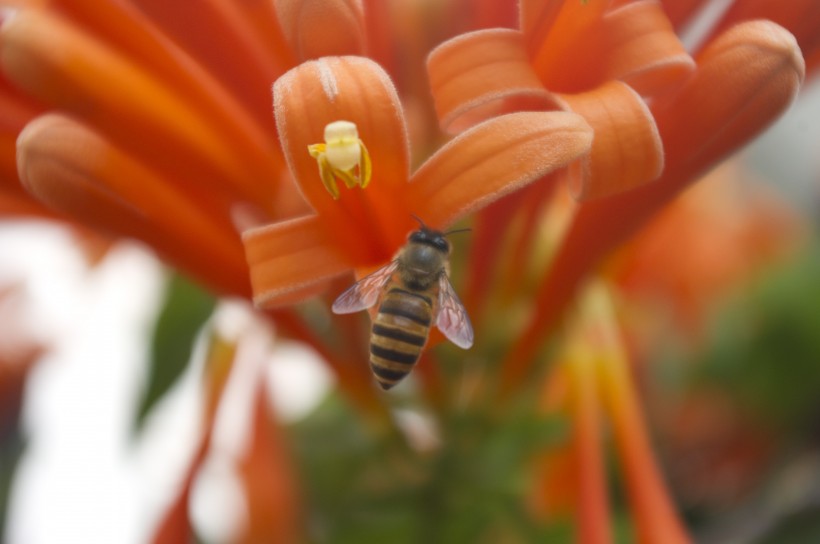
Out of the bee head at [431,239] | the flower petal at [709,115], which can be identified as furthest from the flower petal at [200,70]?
the flower petal at [709,115]

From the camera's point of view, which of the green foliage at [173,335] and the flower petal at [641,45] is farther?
the green foliage at [173,335]

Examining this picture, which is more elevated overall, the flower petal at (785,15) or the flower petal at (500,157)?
the flower petal at (785,15)

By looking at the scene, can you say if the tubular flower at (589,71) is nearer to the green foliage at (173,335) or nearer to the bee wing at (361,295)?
the bee wing at (361,295)

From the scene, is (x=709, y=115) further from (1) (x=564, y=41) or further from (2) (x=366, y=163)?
(2) (x=366, y=163)

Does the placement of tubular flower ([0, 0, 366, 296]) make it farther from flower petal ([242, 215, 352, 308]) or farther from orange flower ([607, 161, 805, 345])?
orange flower ([607, 161, 805, 345])

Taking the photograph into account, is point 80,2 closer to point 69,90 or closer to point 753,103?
point 69,90

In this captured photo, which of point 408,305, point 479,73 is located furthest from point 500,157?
point 408,305

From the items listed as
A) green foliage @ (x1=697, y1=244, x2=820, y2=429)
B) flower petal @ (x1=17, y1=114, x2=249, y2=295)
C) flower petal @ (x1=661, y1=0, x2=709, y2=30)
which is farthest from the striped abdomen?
green foliage @ (x1=697, y1=244, x2=820, y2=429)
